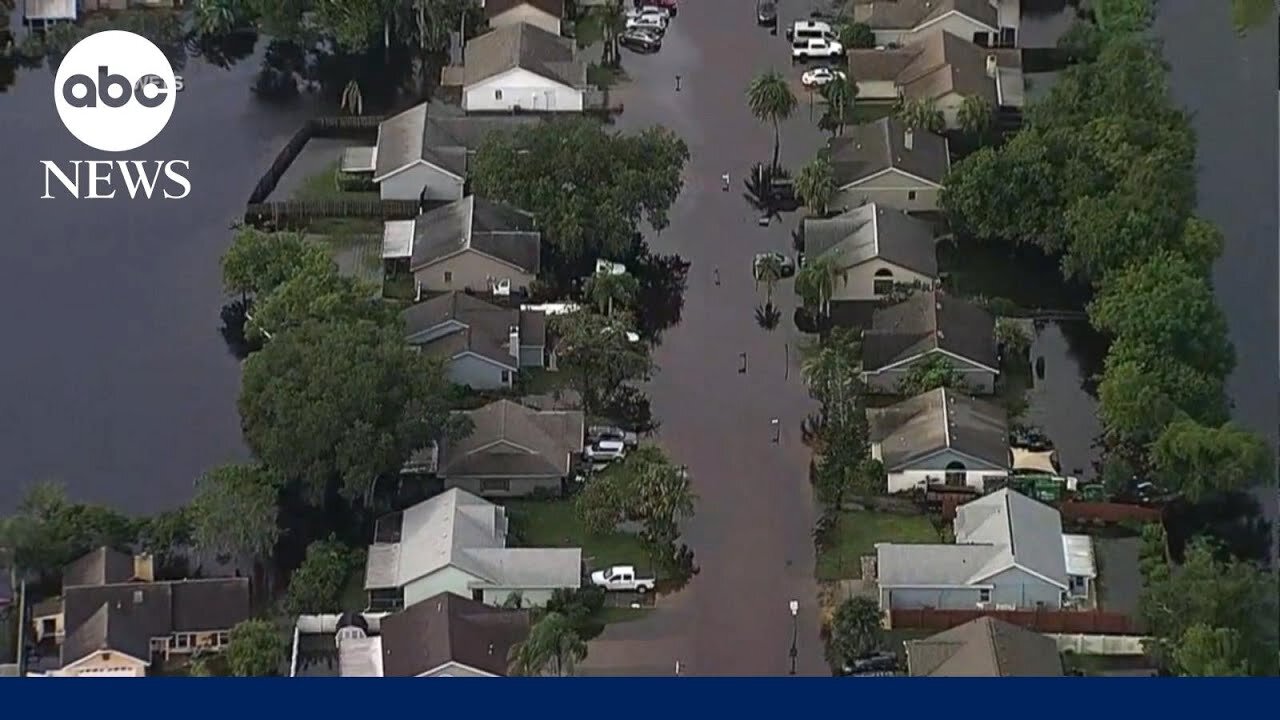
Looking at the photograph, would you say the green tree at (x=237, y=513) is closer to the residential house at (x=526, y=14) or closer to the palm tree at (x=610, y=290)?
the palm tree at (x=610, y=290)

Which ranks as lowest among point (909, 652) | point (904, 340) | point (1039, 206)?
point (909, 652)

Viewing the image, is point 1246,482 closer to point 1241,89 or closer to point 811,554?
→ point 811,554

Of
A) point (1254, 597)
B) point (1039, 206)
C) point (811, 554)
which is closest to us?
point (1254, 597)

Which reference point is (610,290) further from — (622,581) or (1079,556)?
(1079,556)

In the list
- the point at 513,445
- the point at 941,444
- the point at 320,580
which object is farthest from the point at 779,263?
the point at 320,580

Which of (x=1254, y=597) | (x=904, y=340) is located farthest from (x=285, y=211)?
(x=1254, y=597)

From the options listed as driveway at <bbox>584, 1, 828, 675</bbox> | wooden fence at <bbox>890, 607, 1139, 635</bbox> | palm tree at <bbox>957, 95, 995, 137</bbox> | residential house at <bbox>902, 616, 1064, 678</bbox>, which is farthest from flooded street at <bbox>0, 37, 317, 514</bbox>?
palm tree at <bbox>957, 95, 995, 137</bbox>

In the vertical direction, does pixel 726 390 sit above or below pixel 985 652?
above
